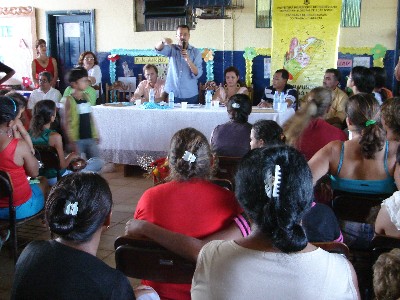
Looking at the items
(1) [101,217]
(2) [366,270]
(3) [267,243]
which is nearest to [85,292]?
(1) [101,217]

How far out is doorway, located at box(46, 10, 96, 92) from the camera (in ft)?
28.3

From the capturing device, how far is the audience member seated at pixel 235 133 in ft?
12.3

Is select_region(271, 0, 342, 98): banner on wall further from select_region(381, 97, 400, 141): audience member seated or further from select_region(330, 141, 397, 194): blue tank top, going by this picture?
select_region(330, 141, 397, 194): blue tank top

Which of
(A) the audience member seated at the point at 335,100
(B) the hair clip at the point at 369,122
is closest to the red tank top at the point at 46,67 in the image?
(A) the audience member seated at the point at 335,100

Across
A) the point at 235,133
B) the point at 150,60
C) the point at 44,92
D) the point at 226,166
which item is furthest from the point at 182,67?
the point at 226,166

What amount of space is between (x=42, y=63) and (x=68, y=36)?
0.80 meters

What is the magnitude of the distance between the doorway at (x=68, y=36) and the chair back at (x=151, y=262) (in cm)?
743

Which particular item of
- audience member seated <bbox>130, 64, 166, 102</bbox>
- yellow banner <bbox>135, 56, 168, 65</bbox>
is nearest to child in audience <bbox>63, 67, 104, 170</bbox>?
audience member seated <bbox>130, 64, 166, 102</bbox>

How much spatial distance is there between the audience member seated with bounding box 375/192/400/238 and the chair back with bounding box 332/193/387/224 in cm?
24

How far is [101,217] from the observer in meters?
1.46

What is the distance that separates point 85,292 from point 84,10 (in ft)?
26.2

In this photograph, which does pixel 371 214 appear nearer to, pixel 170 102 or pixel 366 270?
pixel 366 270

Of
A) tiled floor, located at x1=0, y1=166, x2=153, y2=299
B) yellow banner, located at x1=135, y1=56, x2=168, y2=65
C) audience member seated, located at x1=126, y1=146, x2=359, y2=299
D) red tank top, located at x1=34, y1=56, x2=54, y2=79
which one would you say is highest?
yellow banner, located at x1=135, y1=56, x2=168, y2=65

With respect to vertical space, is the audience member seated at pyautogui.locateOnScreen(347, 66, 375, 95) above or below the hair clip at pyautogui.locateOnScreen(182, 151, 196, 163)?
above
